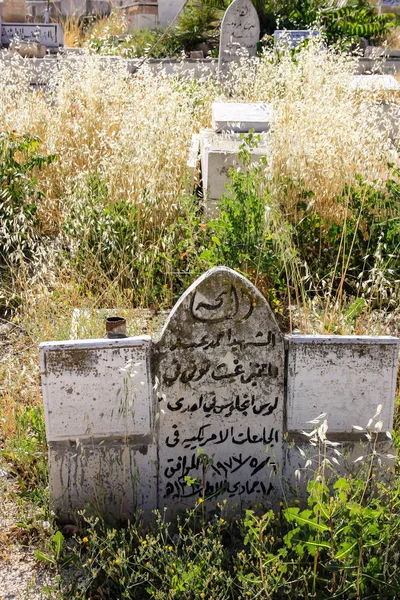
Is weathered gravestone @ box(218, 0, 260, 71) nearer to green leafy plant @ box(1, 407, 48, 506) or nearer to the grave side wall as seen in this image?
green leafy plant @ box(1, 407, 48, 506)

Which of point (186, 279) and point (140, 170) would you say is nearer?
point (186, 279)

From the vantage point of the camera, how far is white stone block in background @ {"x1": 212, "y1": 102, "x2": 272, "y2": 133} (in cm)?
562

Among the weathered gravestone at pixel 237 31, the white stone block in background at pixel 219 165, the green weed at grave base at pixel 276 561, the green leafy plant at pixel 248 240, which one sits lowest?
the green weed at grave base at pixel 276 561

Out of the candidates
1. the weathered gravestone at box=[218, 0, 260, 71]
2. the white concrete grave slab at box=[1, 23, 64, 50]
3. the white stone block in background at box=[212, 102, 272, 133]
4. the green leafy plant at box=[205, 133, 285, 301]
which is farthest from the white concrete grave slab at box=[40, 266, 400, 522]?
the white concrete grave slab at box=[1, 23, 64, 50]

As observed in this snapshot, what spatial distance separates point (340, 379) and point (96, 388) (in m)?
0.86

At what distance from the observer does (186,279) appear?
3920 millimetres

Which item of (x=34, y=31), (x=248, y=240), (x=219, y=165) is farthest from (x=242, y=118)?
(x=34, y=31)

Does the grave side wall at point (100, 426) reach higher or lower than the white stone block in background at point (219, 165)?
lower

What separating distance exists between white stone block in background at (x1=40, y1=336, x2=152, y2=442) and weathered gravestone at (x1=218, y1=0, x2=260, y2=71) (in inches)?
335

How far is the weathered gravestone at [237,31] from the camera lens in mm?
10203

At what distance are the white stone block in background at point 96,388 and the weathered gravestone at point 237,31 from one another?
335 inches

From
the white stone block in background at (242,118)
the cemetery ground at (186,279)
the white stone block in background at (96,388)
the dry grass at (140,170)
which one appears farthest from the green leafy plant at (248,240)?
the white stone block in background at (242,118)

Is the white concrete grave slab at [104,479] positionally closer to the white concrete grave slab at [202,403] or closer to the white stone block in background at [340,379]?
the white concrete grave slab at [202,403]

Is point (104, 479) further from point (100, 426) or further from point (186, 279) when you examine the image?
point (186, 279)
